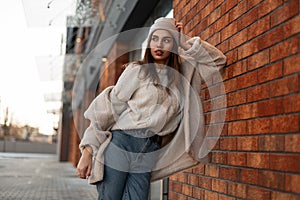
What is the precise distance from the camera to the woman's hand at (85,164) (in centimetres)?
185

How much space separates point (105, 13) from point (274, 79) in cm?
547

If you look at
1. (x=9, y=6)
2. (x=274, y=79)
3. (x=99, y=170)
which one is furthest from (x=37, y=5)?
(x=274, y=79)

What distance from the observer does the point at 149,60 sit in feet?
6.35

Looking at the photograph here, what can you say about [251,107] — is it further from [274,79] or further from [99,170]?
[99,170]

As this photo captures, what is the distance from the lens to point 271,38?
1728mm

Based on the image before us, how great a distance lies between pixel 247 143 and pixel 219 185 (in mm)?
432

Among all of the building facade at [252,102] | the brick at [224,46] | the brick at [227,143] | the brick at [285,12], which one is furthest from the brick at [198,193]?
the brick at [285,12]

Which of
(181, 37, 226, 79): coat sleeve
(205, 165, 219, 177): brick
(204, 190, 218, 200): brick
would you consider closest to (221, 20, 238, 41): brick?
(181, 37, 226, 79): coat sleeve

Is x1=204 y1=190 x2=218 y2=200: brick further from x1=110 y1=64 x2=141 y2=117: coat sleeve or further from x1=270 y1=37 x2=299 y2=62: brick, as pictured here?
x1=270 y1=37 x2=299 y2=62: brick

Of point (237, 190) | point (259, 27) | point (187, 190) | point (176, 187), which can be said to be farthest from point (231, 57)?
point (176, 187)

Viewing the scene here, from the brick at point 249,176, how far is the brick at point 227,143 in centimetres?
17

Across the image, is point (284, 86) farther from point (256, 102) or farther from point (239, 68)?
point (239, 68)

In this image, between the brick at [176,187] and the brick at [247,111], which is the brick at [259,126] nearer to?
the brick at [247,111]

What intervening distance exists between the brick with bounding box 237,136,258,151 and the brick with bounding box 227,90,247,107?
179 mm
